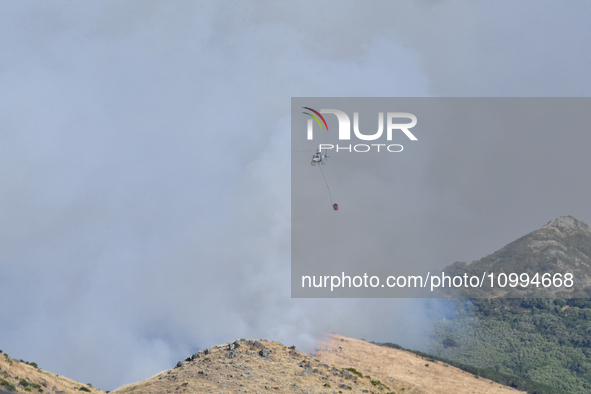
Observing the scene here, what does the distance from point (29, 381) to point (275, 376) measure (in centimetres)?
3801

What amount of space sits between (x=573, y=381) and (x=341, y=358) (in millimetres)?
92230

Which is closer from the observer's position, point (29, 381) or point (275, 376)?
point (29, 381)

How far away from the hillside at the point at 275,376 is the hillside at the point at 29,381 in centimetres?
788

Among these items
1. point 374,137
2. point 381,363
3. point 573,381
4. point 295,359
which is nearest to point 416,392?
point 381,363

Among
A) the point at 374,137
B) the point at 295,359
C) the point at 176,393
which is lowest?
the point at 176,393

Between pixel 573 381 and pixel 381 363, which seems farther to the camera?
pixel 573 381

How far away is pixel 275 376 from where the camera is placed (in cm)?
9675

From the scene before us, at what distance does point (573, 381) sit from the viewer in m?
189

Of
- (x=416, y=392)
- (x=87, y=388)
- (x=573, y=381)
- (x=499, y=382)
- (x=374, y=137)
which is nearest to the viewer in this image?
(x=87, y=388)

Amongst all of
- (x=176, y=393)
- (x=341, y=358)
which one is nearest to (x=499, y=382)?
(x=341, y=358)

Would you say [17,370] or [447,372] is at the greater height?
[447,372]

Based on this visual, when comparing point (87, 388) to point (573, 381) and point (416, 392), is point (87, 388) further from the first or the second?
point (573, 381)

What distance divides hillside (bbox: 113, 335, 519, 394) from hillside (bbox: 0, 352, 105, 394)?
7.88 meters

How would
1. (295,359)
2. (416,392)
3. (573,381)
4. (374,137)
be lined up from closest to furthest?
(295,359) → (416,392) → (374,137) → (573,381)
